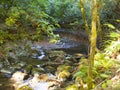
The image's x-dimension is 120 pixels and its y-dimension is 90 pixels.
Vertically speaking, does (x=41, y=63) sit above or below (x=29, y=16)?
below

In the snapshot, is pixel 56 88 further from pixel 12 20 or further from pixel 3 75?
pixel 12 20

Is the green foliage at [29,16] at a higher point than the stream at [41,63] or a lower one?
higher

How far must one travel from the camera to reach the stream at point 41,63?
917 centimetres

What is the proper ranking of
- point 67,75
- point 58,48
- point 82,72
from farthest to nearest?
point 58,48, point 67,75, point 82,72

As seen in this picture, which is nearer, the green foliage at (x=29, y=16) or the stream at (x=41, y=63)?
the green foliage at (x=29, y=16)

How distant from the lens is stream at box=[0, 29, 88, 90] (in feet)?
30.1

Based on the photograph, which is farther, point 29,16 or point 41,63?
point 41,63

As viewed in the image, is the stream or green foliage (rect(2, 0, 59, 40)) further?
the stream

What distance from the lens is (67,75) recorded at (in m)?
9.66

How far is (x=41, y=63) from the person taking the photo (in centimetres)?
1181

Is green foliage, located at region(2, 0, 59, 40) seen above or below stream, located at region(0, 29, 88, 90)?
above

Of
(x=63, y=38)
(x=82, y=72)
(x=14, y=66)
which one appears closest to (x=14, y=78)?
(x=14, y=66)

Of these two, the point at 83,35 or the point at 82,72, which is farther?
the point at 83,35

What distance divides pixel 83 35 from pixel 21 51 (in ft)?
15.6
